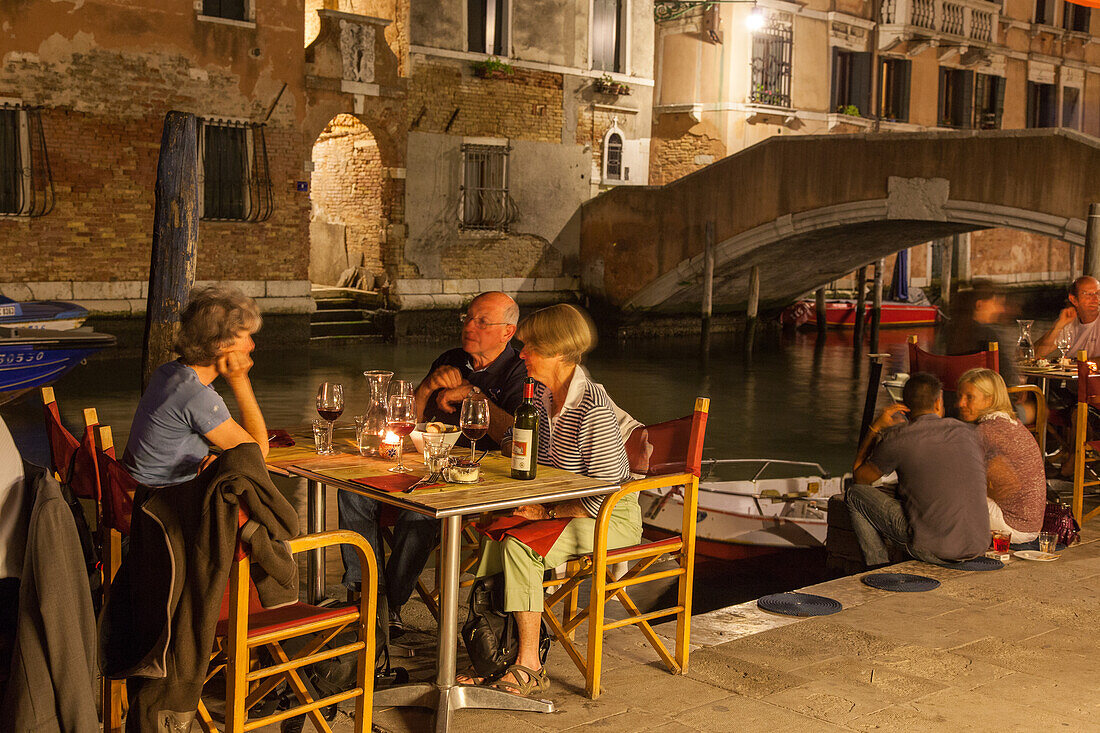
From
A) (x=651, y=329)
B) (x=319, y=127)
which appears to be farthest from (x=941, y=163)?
(x=319, y=127)

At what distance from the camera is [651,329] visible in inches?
713

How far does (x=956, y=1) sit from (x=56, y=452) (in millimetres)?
22135

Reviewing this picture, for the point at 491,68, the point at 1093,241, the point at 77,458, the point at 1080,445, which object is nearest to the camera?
the point at 77,458

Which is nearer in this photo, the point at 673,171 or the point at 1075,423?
the point at 1075,423

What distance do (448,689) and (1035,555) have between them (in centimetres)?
267

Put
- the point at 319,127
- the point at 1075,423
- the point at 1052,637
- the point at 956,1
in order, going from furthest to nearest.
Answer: the point at 956,1, the point at 319,127, the point at 1075,423, the point at 1052,637

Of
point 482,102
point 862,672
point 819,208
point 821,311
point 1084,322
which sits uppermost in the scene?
point 482,102

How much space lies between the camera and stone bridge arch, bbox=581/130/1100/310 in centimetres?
1180

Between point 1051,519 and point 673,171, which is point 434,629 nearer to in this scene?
point 1051,519

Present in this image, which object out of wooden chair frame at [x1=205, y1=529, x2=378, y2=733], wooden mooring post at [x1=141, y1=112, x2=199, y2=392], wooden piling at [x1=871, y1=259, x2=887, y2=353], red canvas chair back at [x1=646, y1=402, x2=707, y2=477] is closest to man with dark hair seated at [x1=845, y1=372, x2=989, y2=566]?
red canvas chair back at [x1=646, y1=402, x2=707, y2=477]

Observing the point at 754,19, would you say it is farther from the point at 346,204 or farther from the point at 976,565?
the point at 976,565

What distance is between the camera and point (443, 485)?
286cm

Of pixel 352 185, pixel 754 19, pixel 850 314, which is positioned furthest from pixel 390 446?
pixel 850 314

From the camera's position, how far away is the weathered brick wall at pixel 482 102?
15.8m
